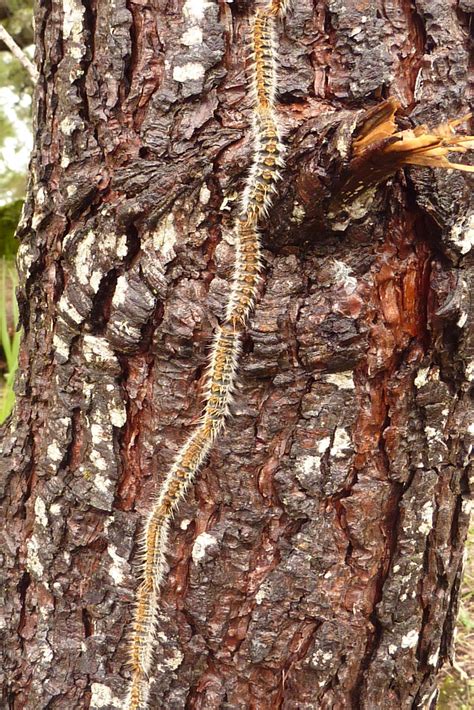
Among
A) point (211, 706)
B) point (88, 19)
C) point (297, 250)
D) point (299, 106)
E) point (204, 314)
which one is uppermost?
point (88, 19)

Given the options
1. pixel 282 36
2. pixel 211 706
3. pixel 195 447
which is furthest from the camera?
pixel 211 706

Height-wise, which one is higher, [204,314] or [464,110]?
[464,110]

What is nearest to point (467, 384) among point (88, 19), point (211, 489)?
point (211, 489)

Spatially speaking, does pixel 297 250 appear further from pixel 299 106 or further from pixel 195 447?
pixel 195 447
